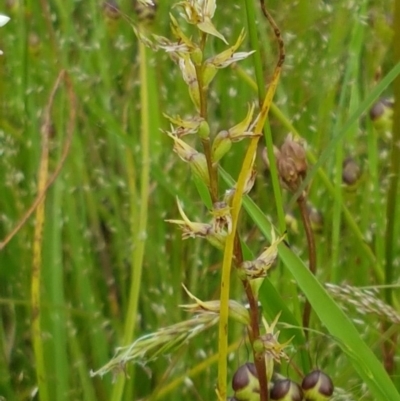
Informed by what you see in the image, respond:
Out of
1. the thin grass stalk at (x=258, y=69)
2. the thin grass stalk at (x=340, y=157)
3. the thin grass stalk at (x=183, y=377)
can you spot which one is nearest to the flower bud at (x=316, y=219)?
the thin grass stalk at (x=340, y=157)

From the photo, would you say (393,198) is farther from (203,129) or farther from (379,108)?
(203,129)

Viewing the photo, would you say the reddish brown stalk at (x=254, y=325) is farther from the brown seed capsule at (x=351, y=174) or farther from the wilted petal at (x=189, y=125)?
the brown seed capsule at (x=351, y=174)

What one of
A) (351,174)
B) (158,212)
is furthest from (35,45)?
(351,174)

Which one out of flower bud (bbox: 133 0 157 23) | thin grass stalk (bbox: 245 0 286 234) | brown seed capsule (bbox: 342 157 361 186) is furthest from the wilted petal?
flower bud (bbox: 133 0 157 23)

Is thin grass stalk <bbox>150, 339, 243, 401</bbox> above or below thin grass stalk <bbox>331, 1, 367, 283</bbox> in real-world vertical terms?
below

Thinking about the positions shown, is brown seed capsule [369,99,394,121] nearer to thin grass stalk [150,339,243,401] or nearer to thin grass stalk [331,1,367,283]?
thin grass stalk [331,1,367,283]

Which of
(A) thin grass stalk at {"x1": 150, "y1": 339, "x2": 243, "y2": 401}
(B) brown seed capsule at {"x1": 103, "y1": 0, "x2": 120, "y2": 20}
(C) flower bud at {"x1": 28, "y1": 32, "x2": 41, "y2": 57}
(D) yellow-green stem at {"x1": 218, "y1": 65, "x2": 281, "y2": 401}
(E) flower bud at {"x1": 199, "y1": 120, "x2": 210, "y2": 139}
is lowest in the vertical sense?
(A) thin grass stalk at {"x1": 150, "y1": 339, "x2": 243, "y2": 401}
